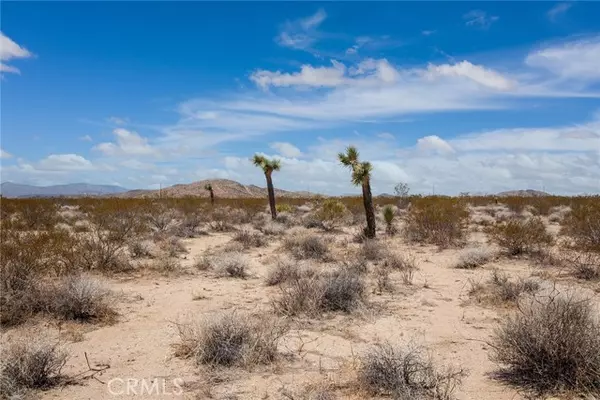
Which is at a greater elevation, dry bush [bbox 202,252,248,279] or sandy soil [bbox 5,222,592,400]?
dry bush [bbox 202,252,248,279]

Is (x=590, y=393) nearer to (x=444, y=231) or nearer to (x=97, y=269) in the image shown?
(x=97, y=269)

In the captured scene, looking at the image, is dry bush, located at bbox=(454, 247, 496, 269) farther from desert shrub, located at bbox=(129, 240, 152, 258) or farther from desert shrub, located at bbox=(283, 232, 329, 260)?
desert shrub, located at bbox=(129, 240, 152, 258)

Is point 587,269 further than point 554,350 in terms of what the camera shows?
Yes

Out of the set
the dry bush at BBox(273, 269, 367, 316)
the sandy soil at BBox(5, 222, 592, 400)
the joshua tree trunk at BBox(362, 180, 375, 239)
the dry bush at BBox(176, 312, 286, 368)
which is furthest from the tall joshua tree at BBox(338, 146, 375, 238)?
the dry bush at BBox(176, 312, 286, 368)

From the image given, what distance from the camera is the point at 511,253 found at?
42.0ft

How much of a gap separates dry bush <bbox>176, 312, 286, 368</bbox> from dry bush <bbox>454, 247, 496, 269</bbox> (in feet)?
23.9

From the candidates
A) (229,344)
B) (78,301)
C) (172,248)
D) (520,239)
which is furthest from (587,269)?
(172,248)

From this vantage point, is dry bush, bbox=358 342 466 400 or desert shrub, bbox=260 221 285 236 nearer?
dry bush, bbox=358 342 466 400

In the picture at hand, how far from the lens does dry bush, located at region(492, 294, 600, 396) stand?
4531 mm

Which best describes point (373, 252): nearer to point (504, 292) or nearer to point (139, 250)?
point (504, 292)

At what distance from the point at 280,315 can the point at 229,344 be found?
2.00 m

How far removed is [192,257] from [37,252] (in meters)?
5.58

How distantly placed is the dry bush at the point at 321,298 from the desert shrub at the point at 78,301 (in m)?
2.92

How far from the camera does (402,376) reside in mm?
4684
